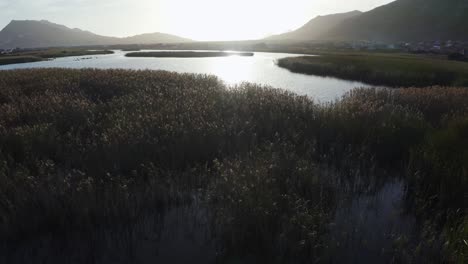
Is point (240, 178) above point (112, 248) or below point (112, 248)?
above

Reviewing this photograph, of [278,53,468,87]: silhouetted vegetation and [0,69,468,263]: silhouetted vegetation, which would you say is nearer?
[0,69,468,263]: silhouetted vegetation

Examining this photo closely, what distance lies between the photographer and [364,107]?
12.5m

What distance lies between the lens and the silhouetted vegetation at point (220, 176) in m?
5.55

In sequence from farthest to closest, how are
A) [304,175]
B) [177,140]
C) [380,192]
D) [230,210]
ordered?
[177,140], [380,192], [304,175], [230,210]

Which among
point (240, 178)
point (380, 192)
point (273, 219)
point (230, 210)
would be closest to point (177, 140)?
point (240, 178)

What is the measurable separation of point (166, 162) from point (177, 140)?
2.97ft

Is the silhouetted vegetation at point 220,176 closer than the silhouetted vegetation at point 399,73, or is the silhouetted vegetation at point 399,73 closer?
the silhouetted vegetation at point 220,176

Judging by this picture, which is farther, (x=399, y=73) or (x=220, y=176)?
(x=399, y=73)

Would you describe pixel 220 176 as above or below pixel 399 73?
below

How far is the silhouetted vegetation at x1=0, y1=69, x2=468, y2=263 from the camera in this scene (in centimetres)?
555

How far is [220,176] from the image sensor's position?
7.54 meters

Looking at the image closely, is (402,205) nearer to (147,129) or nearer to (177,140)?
(177,140)

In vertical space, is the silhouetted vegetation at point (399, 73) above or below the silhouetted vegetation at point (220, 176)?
above

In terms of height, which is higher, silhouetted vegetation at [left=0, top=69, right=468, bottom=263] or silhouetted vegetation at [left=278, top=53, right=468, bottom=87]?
silhouetted vegetation at [left=278, top=53, right=468, bottom=87]
